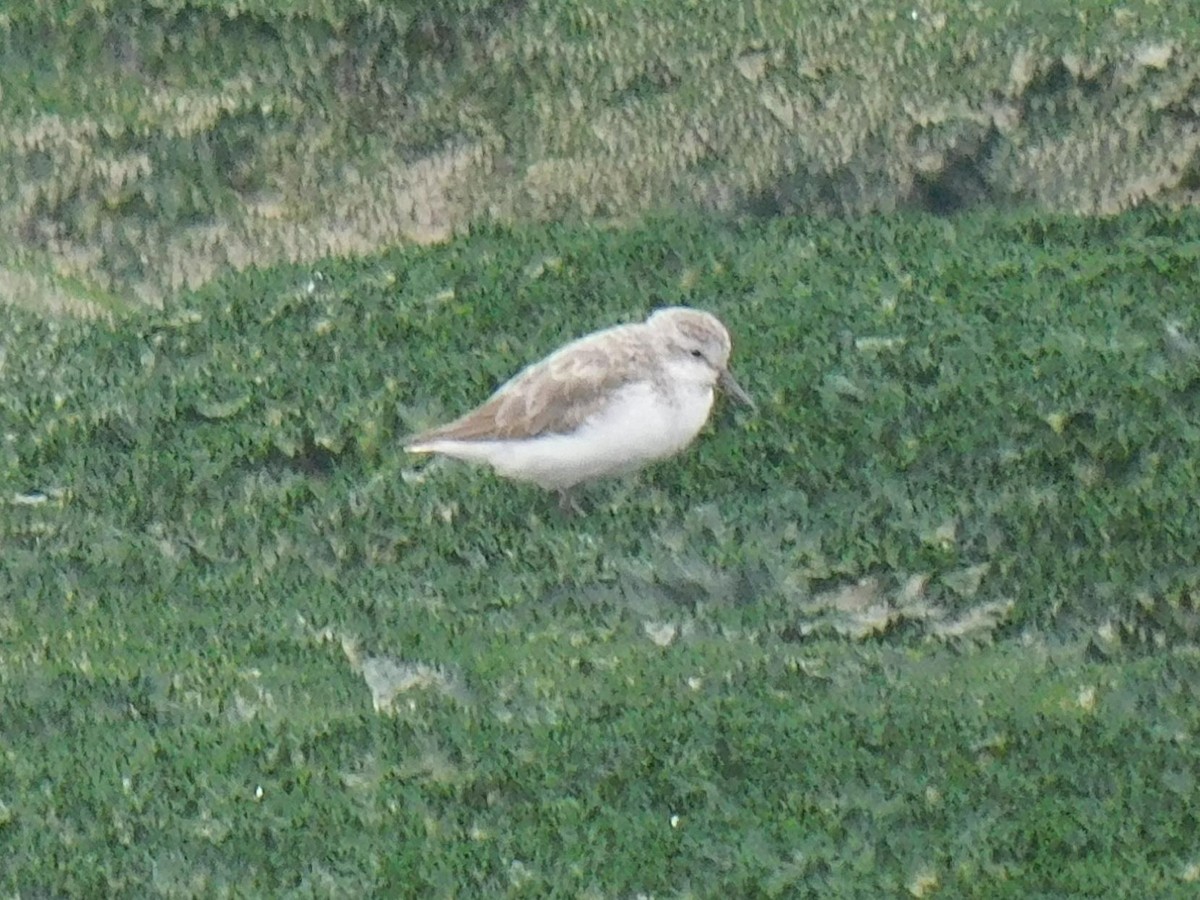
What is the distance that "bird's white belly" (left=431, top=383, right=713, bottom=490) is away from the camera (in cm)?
788

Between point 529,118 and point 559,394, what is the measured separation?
270 cm

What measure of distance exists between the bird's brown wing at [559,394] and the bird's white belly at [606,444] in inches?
1.5

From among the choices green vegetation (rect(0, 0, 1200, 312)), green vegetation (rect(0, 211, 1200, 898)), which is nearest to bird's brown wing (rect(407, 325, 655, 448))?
green vegetation (rect(0, 211, 1200, 898))

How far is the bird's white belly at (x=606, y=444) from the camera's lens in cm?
788

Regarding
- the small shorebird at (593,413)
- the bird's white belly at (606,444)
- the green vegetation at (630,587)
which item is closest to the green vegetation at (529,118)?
the green vegetation at (630,587)

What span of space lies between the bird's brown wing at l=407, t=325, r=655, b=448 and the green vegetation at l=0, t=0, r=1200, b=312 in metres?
2.14

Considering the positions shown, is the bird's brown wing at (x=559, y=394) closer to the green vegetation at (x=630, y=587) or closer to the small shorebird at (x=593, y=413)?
the small shorebird at (x=593, y=413)

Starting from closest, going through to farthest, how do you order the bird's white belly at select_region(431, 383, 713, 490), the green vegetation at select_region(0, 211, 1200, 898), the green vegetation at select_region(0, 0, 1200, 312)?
the green vegetation at select_region(0, 211, 1200, 898)
the bird's white belly at select_region(431, 383, 713, 490)
the green vegetation at select_region(0, 0, 1200, 312)

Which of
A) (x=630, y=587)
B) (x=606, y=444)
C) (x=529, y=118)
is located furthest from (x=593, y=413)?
(x=529, y=118)

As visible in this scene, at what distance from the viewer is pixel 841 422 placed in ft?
26.8

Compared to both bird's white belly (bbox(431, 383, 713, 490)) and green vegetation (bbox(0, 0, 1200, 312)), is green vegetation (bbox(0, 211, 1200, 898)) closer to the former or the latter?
bird's white belly (bbox(431, 383, 713, 490))

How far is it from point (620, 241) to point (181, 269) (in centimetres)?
220

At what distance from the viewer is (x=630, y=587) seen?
7590 millimetres

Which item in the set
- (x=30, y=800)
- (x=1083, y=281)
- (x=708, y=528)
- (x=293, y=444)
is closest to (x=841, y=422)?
(x=708, y=528)
